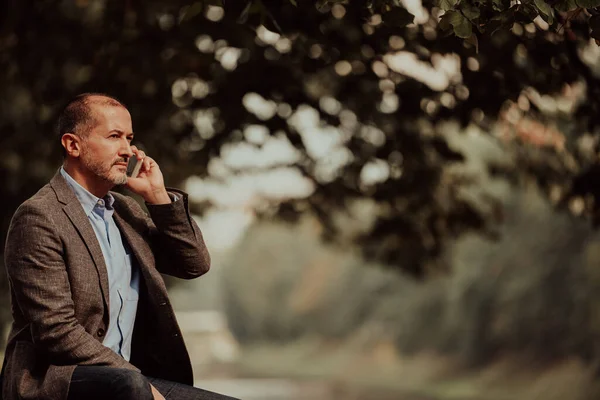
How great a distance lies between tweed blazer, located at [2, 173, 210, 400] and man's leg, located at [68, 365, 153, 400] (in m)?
0.04

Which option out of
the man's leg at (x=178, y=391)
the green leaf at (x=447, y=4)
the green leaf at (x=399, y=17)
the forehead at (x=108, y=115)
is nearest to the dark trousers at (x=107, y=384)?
the man's leg at (x=178, y=391)

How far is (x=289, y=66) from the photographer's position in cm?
1052

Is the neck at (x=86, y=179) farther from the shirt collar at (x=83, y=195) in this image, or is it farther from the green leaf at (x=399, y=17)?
the green leaf at (x=399, y=17)

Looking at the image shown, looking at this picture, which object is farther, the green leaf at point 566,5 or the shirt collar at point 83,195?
the green leaf at point 566,5

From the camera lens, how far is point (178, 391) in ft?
15.6

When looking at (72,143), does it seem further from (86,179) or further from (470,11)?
(470,11)

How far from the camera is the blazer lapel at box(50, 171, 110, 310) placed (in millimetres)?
4453

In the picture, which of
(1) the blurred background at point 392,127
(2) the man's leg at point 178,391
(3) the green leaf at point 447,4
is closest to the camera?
(2) the man's leg at point 178,391

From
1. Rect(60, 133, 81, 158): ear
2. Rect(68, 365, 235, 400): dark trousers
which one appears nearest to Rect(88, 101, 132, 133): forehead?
Rect(60, 133, 81, 158): ear

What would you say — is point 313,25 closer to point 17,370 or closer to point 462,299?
point 17,370

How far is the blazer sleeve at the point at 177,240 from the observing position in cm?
475

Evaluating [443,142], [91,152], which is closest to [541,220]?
[443,142]

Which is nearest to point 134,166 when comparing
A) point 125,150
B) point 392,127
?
point 125,150

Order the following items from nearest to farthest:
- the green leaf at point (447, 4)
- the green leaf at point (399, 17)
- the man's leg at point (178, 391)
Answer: the man's leg at point (178, 391), the green leaf at point (447, 4), the green leaf at point (399, 17)
